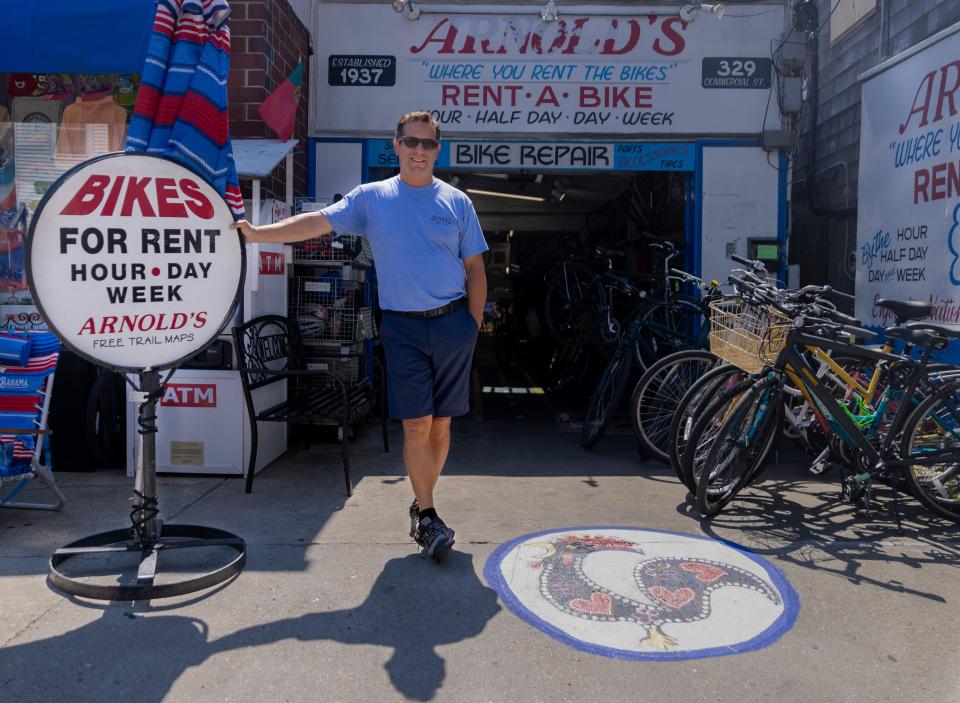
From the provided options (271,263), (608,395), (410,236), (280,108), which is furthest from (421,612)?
(280,108)

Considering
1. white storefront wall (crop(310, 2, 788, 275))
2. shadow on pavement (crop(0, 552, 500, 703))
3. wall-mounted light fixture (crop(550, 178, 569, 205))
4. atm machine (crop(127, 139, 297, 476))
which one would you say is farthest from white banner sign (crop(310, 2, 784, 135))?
shadow on pavement (crop(0, 552, 500, 703))

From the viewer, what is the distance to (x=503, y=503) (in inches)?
176

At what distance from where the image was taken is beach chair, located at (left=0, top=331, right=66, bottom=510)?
3967 mm

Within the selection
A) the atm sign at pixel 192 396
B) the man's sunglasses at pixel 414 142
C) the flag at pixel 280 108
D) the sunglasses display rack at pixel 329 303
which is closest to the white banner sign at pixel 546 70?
the flag at pixel 280 108

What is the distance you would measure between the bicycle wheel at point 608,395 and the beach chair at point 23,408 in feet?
11.7

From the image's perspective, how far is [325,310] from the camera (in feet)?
19.3

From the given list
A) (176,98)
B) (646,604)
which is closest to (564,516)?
(646,604)

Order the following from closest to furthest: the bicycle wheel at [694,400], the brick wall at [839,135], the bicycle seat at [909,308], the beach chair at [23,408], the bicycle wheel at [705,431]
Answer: the beach chair at [23,408], the bicycle wheel at [705,431], the bicycle seat at [909,308], the bicycle wheel at [694,400], the brick wall at [839,135]

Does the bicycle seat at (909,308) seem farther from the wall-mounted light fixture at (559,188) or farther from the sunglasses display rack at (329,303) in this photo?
the wall-mounted light fixture at (559,188)

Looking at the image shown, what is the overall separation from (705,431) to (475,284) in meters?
1.51

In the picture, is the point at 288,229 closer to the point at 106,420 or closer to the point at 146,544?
the point at 146,544

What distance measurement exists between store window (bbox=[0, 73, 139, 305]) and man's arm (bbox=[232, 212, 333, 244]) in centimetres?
280

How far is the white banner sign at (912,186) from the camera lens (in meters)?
4.77

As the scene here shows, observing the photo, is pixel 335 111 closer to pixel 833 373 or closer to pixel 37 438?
pixel 37 438
